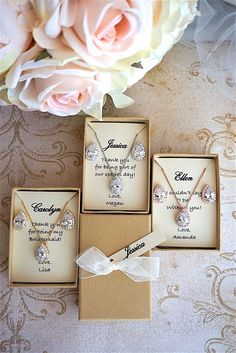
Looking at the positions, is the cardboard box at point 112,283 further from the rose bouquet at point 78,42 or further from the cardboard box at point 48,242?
the rose bouquet at point 78,42

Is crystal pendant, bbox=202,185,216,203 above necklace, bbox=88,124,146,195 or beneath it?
beneath

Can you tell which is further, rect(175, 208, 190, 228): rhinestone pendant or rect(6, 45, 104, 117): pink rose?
A: rect(175, 208, 190, 228): rhinestone pendant

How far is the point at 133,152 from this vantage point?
29.9 inches

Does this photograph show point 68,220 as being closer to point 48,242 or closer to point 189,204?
point 48,242

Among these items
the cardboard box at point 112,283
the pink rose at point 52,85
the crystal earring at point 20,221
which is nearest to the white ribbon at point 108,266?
the cardboard box at point 112,283

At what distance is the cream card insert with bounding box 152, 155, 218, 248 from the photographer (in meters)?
0.75

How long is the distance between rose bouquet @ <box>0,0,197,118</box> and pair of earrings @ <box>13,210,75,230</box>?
0.68 feet

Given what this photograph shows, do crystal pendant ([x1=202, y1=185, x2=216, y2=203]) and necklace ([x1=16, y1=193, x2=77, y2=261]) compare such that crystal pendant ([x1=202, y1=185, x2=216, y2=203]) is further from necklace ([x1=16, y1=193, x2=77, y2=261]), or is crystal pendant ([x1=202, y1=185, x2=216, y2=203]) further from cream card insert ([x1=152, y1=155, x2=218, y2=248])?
necklace ([x1=16, y1=193, x2=77, y2=261])

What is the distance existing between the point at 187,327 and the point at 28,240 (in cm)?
33

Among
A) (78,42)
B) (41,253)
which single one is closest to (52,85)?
(78,42)

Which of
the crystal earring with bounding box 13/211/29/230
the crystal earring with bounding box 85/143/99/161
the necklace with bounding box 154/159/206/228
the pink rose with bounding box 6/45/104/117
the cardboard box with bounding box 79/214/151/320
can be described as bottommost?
the cardboard box with bounding box 79/214/151/320

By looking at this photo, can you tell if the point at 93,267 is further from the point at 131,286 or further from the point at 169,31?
the point at 169,31

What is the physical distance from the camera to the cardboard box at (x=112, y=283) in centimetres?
73

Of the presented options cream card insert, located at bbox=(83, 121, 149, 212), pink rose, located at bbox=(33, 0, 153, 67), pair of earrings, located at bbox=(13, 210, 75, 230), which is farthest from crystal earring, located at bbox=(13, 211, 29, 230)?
pink rose, located at bbox=(33, 0, 153, 67)
